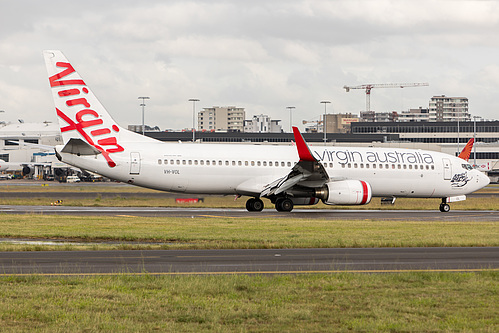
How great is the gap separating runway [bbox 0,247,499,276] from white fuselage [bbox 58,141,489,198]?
16922 millimetres

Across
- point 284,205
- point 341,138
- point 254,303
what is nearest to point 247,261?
point 254,303

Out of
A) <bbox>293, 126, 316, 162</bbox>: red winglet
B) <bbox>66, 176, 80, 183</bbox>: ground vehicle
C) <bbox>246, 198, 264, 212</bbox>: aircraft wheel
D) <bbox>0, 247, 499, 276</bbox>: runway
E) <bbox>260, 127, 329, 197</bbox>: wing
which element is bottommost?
<bbox>0, 247, 499, 276</bbox>: runway

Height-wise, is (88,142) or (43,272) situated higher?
(88,142)

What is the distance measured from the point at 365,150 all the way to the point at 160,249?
75.6 ft

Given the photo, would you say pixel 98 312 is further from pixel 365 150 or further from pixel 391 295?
pixel 365 150

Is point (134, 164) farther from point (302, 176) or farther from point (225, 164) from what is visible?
point (302, 176)

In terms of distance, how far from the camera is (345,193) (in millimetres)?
34938

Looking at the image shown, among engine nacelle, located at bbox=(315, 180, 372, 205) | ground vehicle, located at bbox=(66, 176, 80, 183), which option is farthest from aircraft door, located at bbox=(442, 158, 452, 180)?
ground vehicle, located at bbox=(66, 176, 80, 183)

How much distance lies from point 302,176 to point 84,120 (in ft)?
39.8

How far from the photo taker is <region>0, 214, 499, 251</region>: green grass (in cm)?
2108

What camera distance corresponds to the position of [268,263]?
54.1 ft

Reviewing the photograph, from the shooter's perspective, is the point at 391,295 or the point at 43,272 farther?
the point at 43,272

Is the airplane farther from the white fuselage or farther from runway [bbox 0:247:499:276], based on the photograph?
runway [bbox 0:247:499:276]

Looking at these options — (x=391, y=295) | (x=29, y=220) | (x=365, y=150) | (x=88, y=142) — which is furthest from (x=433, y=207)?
(x=391, y=295)
